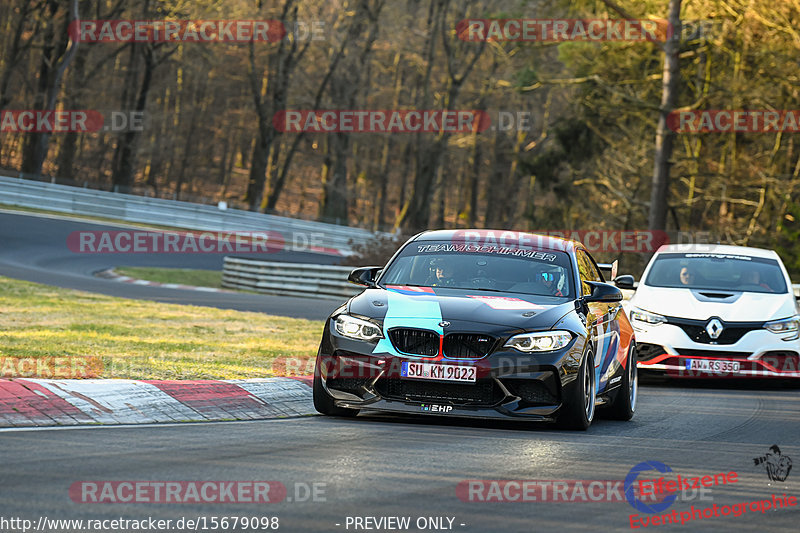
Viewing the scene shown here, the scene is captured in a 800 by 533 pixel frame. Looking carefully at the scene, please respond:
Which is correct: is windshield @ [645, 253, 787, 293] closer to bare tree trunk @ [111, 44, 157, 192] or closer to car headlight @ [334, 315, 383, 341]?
car headlight @ [334, 315, 383, 341]

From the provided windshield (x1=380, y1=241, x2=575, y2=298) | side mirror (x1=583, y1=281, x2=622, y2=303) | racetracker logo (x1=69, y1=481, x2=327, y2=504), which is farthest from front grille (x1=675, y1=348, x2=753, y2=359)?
racetracker logo (x1=69, y1=481, x2=327, y2=504)

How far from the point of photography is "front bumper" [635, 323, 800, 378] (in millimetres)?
13578

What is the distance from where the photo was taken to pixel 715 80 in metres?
36.5

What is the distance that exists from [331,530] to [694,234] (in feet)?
112

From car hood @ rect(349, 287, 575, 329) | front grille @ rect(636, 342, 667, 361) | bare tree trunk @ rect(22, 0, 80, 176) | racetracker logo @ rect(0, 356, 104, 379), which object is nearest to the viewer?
car hood @ rect(349, 287, 575, 329)

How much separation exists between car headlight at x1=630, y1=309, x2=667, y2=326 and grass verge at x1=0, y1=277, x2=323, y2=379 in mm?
3873

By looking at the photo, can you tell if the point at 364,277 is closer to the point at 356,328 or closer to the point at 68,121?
the point at 356,328

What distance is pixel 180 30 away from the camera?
166 feet

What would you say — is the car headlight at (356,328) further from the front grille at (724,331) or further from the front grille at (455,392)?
the front grille at (724,331)

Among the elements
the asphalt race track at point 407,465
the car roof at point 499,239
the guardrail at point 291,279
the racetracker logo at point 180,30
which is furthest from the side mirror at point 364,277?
the racetracker logo at point 180,30

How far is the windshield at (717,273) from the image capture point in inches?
583

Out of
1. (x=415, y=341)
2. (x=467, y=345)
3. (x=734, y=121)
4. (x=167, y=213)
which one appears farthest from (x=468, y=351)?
(x=167, y=213)

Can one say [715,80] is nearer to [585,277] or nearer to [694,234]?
[694,234]

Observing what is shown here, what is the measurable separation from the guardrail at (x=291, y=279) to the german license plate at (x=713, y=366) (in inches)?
556
